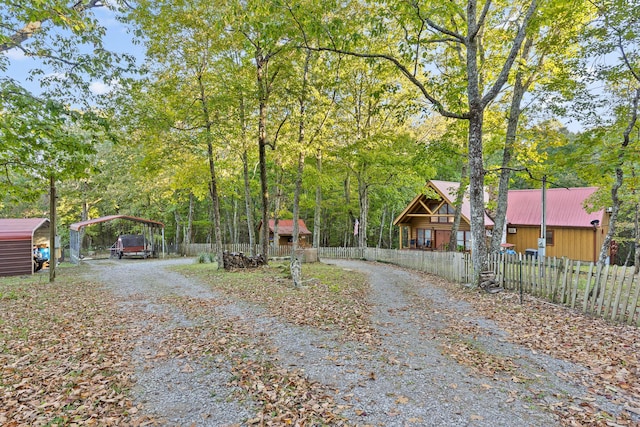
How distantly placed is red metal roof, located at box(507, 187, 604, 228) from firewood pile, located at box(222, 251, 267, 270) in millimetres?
18118

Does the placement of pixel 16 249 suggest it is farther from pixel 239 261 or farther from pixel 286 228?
pixel 286 228

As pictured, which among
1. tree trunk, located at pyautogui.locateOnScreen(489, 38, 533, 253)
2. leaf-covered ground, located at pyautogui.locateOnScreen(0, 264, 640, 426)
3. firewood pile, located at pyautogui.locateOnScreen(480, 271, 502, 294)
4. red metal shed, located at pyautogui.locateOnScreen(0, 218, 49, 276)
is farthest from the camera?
red metal shed, located at pyautogui.locateOnScreen(0, 218, 49, 276)

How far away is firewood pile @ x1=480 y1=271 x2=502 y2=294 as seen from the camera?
31.6 ft

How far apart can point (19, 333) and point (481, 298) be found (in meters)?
10.4

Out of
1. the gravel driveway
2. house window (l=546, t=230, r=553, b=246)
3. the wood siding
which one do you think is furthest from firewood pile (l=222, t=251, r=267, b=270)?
house window (l=546, t=230, r=553, b=246)

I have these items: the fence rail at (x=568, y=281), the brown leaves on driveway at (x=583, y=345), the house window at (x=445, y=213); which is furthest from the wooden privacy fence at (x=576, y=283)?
the house window at (x=445, y=213)

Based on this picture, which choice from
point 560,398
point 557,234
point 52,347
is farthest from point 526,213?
point 52,347

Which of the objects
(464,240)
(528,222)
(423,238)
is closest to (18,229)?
(423,238)

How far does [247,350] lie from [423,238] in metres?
23.5

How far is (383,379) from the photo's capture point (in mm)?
4535

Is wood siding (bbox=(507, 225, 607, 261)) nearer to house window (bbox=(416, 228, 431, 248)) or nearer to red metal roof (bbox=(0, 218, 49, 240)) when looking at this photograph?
house window (bbox=(416, 228, 431, 248))

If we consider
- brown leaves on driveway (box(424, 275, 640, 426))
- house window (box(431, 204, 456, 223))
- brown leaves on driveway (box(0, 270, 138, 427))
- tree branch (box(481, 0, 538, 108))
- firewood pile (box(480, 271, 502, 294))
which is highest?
tree branch (box(481, 0, 538, 108))

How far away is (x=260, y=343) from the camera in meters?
5.97

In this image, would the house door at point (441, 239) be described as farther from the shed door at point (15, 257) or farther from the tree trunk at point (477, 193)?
the shed door at point (15, 257)
